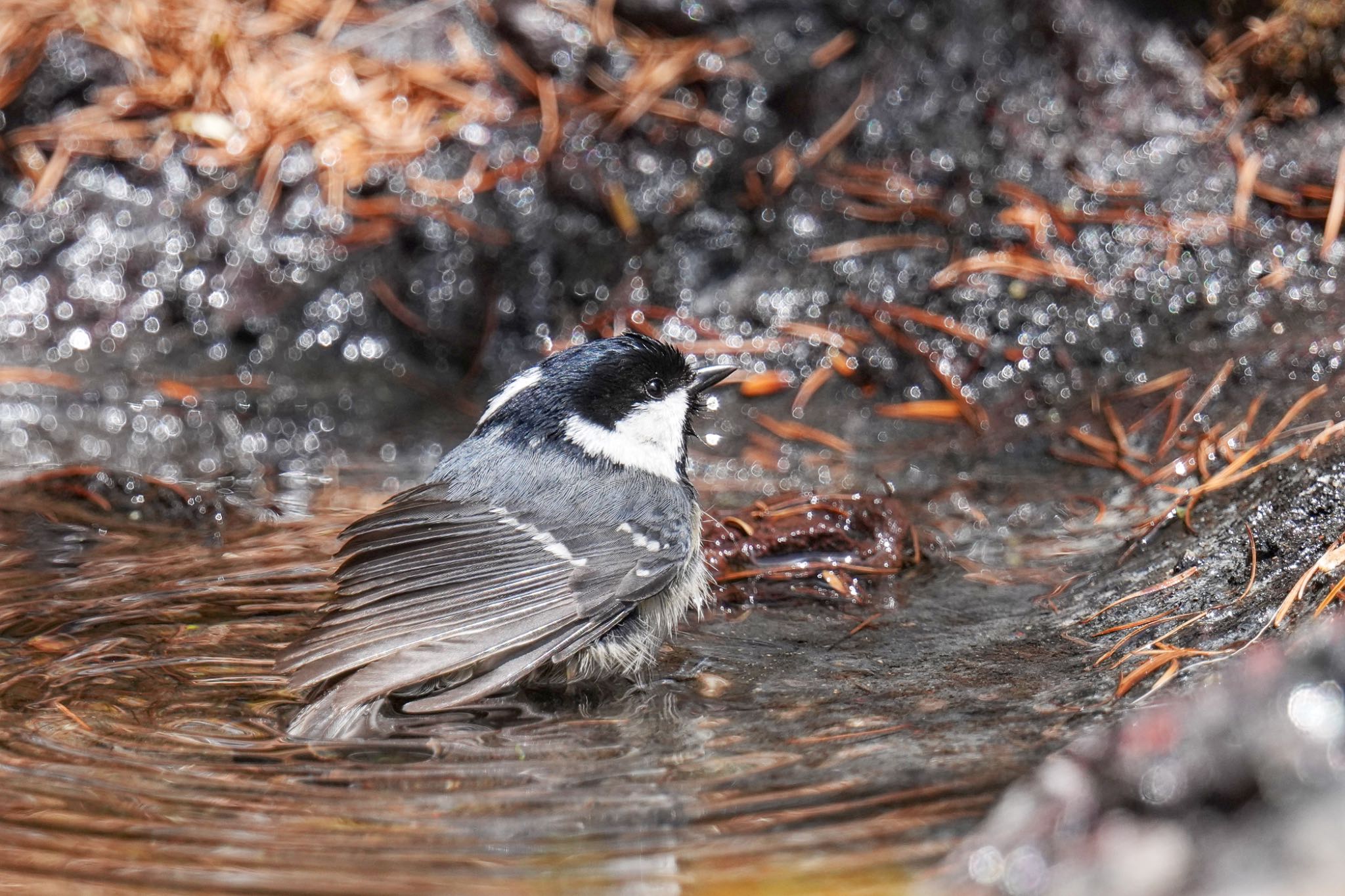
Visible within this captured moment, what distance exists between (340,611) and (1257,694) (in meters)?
1.89

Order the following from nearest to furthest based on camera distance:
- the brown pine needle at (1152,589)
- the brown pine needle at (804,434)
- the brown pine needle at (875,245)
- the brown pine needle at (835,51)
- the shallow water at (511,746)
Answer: the shallow water at (511,746)
the brown pine needle at (1152,589)
the brown pine needle at (804,434)
the brown pine needle at (875,245)
the brown pine needle at (835,51)

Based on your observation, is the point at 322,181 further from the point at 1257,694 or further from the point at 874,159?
the point at 1257,694

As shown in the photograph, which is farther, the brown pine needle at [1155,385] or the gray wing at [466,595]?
the brown pine needle at [1155,385]

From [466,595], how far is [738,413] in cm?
208

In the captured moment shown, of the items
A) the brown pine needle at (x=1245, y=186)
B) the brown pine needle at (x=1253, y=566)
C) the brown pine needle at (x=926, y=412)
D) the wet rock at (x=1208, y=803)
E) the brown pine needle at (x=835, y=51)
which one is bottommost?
the brown pine needle at (x=926, y=412)

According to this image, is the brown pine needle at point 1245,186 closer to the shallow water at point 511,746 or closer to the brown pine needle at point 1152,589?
the shallow water at point 511,746

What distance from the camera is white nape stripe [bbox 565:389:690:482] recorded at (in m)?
3.46

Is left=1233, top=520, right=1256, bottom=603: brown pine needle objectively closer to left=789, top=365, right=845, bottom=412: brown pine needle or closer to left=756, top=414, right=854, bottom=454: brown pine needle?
left=756, top=414, right=854, bottom=454: brown pine needle

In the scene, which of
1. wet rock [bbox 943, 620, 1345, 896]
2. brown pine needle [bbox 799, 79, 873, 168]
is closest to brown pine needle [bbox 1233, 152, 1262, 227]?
brown pine needle [bbox 799, 79, 873, 168]

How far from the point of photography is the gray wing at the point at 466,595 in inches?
108

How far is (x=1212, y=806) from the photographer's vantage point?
1.59 meters

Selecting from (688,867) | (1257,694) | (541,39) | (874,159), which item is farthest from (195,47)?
(1257,694)

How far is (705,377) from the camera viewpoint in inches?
146

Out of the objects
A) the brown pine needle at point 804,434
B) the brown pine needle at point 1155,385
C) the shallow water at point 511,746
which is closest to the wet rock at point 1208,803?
the shallow water at point 511,746
